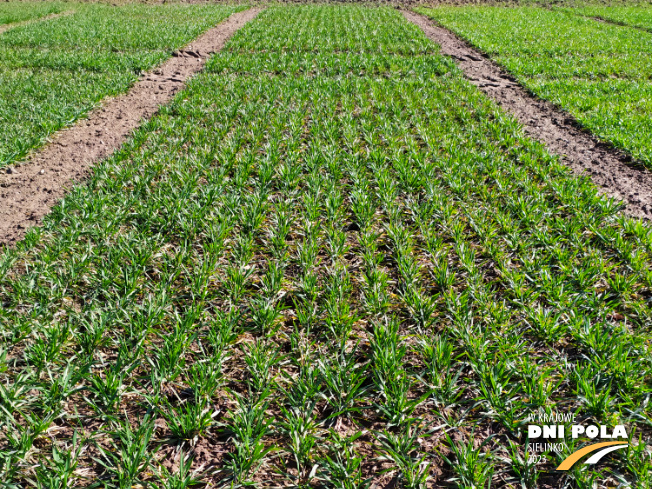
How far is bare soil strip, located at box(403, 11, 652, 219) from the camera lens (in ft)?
17.1

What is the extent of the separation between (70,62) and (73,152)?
19.8ft

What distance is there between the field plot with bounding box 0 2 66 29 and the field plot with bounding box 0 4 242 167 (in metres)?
2.10

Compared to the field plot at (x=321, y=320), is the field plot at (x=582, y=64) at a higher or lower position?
higher

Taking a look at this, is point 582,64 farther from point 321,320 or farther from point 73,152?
point 73,152

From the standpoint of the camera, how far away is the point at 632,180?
550 centimetres

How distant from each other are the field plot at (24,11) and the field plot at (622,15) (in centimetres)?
2747

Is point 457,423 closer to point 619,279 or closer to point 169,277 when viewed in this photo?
point 619,279

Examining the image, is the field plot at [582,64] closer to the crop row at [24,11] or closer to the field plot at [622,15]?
the field plot at [622,15]

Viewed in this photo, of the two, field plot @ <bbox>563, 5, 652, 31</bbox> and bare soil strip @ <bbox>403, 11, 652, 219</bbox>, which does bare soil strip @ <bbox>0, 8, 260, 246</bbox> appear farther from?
field plot @ <bbox>563, 5, 652, 31</bbox>

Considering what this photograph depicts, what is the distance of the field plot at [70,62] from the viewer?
269 inches

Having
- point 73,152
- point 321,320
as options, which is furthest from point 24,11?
point 321,320

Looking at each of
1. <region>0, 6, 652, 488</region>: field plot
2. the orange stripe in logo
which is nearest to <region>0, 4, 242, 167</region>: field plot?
<region>0, 6, 652, 488</region>: field plot

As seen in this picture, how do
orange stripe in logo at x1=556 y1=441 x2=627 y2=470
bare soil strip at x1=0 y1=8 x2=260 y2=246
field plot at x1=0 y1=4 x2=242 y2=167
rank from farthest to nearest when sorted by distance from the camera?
field plot at x1=0 y1=4 x2=242 y2=167 → bare soil strip at x1=0 y1=8 x2=260 y2=246 → orange stripe in logo at x1=556 y1=441 x2=627 y2=470

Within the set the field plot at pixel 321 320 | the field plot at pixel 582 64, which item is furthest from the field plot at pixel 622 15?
the field plot at pixel 321 320
